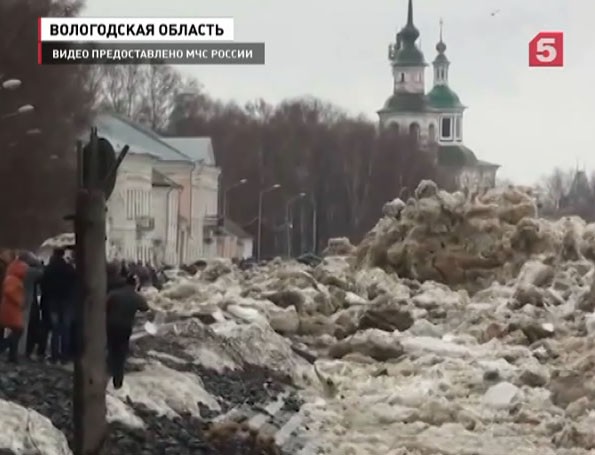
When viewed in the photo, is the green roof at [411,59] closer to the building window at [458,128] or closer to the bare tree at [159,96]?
the building window at [458,128]

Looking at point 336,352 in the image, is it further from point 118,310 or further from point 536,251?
point 536,251

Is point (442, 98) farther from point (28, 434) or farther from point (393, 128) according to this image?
point (28, 434)

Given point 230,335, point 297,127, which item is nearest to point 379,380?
point 230,335

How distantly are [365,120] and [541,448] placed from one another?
34.3 m

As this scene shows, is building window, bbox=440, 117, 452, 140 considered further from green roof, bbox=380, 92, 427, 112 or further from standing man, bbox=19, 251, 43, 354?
standing man, bbox=19, 251, 43, 354

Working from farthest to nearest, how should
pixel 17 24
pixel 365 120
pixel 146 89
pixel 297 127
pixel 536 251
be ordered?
1. pixel 365 120
2. pixel 297 127
3. pixel 146 89
4. pixel 536 251
5. pixel 17 24

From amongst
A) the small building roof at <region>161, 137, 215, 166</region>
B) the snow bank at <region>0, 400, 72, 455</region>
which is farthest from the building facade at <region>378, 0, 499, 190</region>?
the snow bank at <region>0, 400, 72, 455</region>

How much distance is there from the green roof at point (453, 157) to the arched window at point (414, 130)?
91.4 inches

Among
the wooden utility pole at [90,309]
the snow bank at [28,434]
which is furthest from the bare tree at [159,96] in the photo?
the wooden utility pole at [90,309]

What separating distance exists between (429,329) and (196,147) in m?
20.3

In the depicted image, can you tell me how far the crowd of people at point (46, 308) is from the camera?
1170 centimetres

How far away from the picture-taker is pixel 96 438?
30.0 feet

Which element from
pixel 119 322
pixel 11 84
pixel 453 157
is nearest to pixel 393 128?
pixel 453 157

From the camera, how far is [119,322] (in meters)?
11.4
